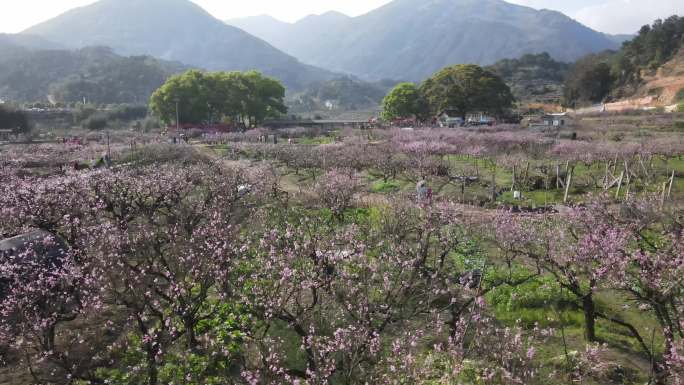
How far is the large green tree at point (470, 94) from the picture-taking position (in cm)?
7751

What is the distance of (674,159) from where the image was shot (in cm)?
3494

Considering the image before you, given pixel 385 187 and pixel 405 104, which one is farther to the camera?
pixel 405 104

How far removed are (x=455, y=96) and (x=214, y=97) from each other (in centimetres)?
3987

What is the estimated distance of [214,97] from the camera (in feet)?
254

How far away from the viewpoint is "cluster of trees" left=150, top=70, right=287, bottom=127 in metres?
75.2

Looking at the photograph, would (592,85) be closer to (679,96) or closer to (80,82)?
(679,96)

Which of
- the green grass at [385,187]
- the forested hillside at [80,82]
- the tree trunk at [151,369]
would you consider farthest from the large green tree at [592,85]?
the forested hillside at [80,82]

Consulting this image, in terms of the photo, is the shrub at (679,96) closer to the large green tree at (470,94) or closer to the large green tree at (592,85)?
the large green tree at (592,85)

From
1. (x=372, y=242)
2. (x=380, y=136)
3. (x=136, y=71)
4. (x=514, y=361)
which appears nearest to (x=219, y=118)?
(x=380, y=136)

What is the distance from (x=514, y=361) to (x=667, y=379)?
2.94 m

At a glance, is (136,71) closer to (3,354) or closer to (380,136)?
(380,136)

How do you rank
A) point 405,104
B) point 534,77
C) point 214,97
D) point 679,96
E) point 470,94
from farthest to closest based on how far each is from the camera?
point 534,77 < point 405,104 < point 679,96 < point 470,94 < point 214,97

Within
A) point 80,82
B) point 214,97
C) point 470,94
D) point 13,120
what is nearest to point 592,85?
point 470,94

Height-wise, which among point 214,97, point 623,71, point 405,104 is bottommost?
point 405,104
